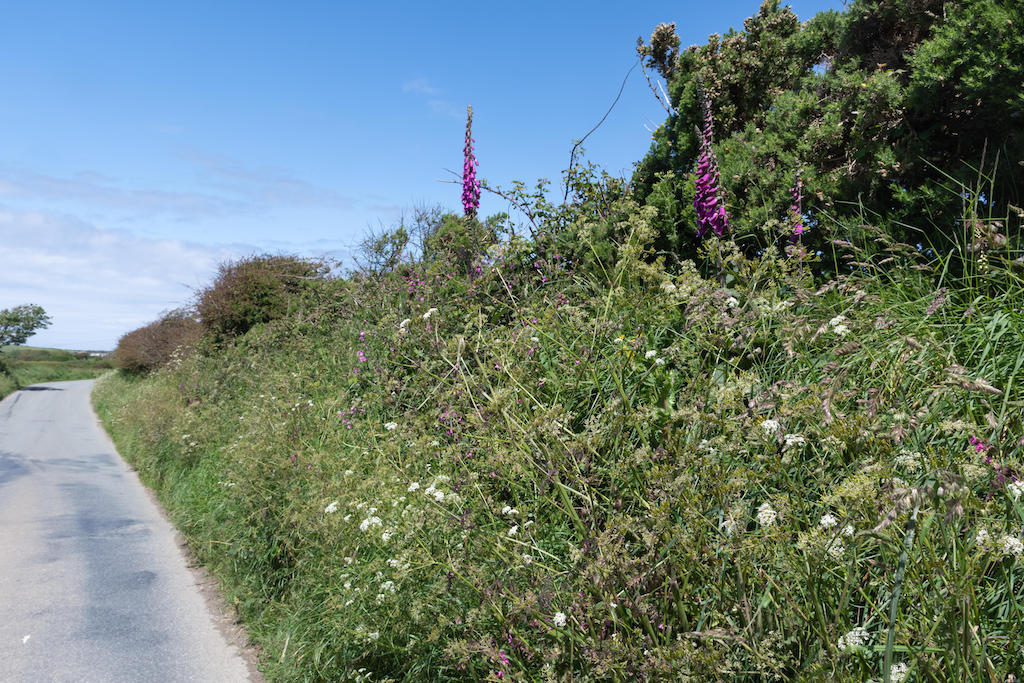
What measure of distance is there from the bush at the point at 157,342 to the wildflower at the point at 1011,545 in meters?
18.3

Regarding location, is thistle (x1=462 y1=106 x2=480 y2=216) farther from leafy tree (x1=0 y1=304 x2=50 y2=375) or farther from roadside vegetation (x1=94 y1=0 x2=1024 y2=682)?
leafy tree (x1=0 y1=304 x2=50 y2=375)

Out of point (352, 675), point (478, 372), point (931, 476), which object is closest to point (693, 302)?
point (931, 476)

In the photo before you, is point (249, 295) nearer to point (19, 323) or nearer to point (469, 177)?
point (469, 177)

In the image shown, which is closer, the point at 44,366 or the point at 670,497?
the point at 670,497

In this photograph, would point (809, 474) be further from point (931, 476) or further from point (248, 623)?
point (248, 623)

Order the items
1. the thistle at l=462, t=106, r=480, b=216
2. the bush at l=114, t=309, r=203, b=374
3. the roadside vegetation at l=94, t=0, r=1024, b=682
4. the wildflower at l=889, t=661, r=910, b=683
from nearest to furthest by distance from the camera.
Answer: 1. the wildflower at l=889, t=661, r=910, b=683
2. the roadside vegetation at l=94, t=0, r=1024, b=682
3. the thistle at l=462, t=106, r=480, b=216
4. the bush at l=114, t=309, r=203, b=374

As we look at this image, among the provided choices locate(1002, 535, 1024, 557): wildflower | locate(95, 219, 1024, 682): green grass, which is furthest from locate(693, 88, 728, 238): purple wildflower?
locate(1002, 535, 1024, 557): wildflower

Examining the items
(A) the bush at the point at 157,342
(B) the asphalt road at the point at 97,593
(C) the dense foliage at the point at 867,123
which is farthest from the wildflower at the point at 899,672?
(A) the bush at the point at 157,342

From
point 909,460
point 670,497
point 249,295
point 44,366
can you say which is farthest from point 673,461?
point 44,366

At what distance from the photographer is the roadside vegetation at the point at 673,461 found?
219 cm

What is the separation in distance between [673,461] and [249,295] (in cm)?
Result: 1483

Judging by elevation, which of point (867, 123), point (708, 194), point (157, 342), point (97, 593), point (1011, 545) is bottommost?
point (97, 593)

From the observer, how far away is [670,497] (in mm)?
2475

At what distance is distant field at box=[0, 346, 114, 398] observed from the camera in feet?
119
